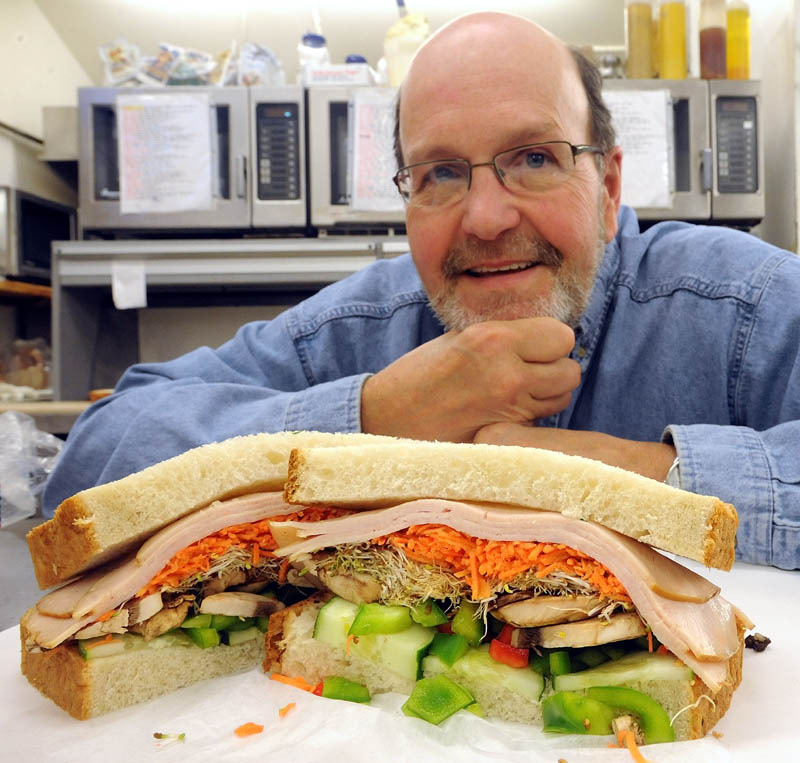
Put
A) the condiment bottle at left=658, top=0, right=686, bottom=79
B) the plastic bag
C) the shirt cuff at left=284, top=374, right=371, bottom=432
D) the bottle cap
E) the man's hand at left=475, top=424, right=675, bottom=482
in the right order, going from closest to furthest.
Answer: the man's hand at left=475, top=424, right=675, bottom=482 → the shirt cuff at left=284, top=374, right=371, bottom=432 → the plastic bag → the condiment bottle at left=658, top=0, right=686, bottom=79 → the bottle cap

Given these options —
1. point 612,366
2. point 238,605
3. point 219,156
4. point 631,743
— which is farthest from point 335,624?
point 219,156

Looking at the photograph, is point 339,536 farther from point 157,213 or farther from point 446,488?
point 157,213

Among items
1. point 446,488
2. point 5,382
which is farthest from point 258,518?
point 5,382

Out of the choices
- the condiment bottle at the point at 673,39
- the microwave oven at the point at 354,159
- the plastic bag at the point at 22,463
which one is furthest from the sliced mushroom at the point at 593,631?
the condiment bottle at the point at 673,39

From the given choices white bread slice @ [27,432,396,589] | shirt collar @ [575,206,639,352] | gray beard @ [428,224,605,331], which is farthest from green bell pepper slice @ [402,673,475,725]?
shirt collar @ [575,206,639,352]

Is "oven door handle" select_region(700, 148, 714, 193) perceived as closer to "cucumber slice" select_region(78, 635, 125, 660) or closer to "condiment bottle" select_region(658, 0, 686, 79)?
"condiment bottle" select_region(658, 0, 686, 79)
